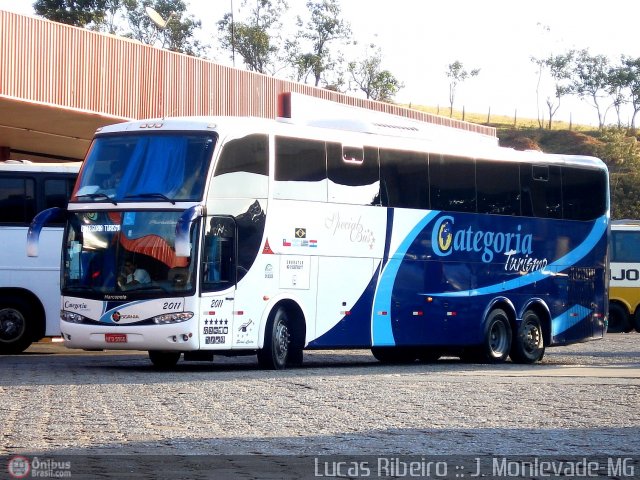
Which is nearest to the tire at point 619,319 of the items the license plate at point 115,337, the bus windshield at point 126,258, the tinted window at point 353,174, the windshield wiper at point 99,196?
the tinted window at point 353,174

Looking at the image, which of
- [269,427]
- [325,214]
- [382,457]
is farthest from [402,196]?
[382,457]

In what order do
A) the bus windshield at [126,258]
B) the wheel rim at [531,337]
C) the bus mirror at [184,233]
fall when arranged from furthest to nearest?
1. the wheel rim at [531,337]
2. the bus windshield at [126,258]
3. the bus mirror at [184,233]

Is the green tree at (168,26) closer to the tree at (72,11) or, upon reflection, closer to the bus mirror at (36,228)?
the tree at (72,11)

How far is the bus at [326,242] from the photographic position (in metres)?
16.7

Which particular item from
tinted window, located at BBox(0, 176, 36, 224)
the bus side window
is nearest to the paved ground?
the bus side window

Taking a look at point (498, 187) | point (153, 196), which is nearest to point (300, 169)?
point (153, 196)

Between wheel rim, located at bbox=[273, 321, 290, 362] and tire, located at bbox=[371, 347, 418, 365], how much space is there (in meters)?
4.13

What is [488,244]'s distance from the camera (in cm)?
2142

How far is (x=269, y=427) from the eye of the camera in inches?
422

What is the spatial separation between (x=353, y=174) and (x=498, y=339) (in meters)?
4.84

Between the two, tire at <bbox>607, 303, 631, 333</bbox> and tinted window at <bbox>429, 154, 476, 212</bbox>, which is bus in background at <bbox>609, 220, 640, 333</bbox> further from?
tinted window at <bbox>429, 154, 476, 212</bbox>

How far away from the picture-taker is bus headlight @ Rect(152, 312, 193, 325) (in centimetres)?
1638

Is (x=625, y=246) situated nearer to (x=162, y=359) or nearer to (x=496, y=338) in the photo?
(x=496, y=338)

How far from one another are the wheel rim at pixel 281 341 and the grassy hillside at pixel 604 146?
191 feet
